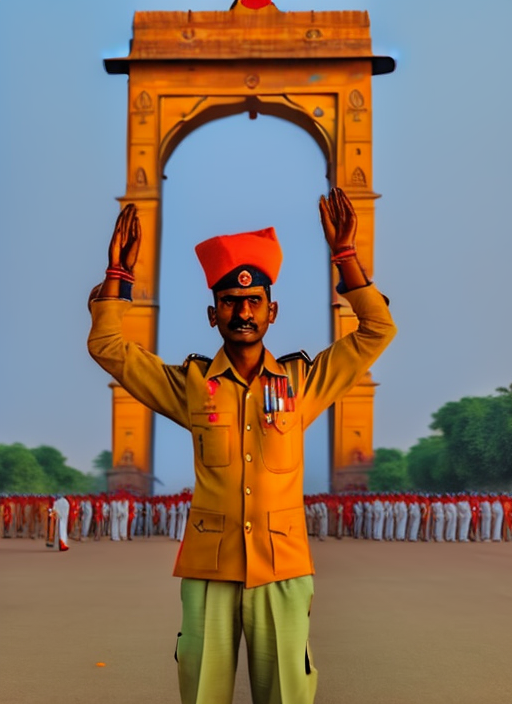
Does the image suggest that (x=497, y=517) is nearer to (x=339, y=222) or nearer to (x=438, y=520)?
(x=438, y=520)

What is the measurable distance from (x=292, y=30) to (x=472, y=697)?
22397 mm

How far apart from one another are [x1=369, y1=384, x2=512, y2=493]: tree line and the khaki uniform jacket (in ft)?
92.5

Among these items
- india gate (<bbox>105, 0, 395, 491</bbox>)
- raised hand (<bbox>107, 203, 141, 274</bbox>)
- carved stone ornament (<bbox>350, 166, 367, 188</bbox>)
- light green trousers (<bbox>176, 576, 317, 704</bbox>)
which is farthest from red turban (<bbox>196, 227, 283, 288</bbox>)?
carved stone ornament (<bbox>350, 166, 367, 188</bbox>)

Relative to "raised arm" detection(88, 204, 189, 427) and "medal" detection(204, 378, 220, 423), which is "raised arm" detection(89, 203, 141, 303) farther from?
"medal" detection(204, 378, 220, 423)

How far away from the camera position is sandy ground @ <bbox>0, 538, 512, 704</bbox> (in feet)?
16.0

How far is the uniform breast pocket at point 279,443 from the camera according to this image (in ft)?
10.2

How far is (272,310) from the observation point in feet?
10.9

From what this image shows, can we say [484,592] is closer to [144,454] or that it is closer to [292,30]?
[144,454]

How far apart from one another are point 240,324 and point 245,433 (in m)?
0.36

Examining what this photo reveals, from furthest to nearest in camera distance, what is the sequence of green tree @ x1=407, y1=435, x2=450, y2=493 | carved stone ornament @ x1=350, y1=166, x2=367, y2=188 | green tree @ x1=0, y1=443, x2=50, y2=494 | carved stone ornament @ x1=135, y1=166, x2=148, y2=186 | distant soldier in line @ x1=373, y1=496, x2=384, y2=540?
green tree @ x1=0, y1=443, x2=50, y2=494 → green tree @ x1=407, y1=435, x2=450, y2=493 → carved stone ornament @ x1=135, y1=166, x2=148, y2=186 → carved stone ornament @ x1=350, y1=166, x2=367, y2=188 → distant soldier in line @ x1=373, y1=496, x2=384, y2=540

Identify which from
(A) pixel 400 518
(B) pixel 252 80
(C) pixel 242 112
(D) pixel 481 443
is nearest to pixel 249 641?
(A) pixel 400 518

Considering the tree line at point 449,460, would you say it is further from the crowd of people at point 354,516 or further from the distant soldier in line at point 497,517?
the distant soldier in line at point 497,517

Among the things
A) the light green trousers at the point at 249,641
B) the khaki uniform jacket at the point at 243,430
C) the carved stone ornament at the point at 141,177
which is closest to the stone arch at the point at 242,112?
the carved stone ornament at the point at 141,177

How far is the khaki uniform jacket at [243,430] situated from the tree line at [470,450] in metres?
28.2
